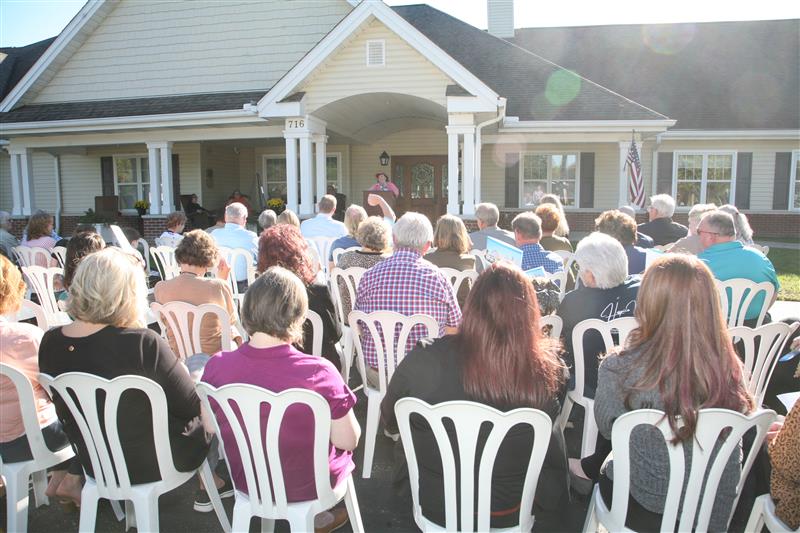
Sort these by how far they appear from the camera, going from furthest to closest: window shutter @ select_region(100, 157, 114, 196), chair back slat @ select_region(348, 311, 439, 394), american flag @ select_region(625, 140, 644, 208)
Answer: window shutter @ select_region(100, 157, 114, 196), american flag @ select_region(625, 140, 644, 208), chair back slat @ select_region(348, 311, 439, 394)

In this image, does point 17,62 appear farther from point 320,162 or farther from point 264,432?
point 264,432

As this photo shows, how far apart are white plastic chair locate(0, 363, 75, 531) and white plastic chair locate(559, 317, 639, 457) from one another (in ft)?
7.81

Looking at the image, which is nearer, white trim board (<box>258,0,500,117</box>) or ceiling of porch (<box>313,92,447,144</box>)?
white trim board (<box>258,0,500,117</box>)

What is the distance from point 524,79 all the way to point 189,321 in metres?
12.7

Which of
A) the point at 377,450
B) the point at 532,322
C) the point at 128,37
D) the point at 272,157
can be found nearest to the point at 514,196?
the point at 272,157

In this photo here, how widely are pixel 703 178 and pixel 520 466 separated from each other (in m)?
15.4

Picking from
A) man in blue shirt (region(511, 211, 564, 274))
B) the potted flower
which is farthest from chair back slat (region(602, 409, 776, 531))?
the potted flower

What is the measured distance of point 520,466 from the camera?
2.07 metres

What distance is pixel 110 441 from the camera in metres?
2.22

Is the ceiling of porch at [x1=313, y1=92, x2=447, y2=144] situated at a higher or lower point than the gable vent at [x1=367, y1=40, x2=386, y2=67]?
lower

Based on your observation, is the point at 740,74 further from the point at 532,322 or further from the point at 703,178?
the point at 532,322

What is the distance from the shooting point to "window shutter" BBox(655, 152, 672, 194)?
15.2 metres

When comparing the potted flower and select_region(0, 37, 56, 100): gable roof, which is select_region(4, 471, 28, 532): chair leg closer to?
the potted flower

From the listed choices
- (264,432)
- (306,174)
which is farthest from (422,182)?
(264,432)
